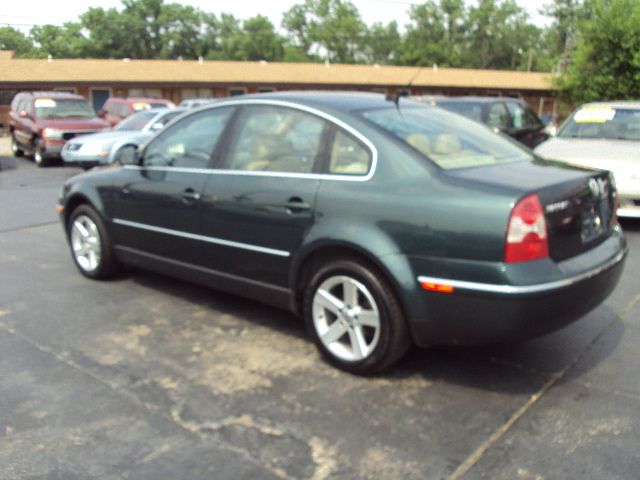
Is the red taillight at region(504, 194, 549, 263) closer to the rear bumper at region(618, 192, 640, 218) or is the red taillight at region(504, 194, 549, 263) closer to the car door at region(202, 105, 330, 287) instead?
the car door at region(202, 105, 330, 287)

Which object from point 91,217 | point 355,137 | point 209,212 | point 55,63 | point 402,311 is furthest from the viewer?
point 55,63

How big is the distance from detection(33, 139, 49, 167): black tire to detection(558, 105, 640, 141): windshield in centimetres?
1222

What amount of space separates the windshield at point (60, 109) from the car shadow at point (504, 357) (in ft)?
45.7

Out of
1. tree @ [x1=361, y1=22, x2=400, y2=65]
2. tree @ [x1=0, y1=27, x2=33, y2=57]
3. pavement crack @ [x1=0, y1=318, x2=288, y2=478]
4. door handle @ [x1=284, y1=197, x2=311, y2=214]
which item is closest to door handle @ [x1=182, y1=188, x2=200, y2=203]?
Answer: door handle @ [x1=284, y1=197, x2=311, y2=214]

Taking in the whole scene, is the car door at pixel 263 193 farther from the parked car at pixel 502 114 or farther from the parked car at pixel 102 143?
the parked car at pixel 102 143

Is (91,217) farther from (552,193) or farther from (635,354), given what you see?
(635,354)

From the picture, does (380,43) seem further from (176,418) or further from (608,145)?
(176,418)

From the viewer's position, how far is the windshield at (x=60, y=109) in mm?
16828

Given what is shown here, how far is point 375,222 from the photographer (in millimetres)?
3543

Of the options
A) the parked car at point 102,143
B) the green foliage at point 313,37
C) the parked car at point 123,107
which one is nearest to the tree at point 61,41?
the green foliage at point 313,37

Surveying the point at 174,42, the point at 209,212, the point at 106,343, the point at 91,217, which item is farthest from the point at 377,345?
the point at 174,42

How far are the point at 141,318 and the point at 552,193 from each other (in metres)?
3.00

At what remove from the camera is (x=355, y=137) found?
12.5ft

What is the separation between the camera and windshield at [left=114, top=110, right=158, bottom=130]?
49.9 ft
